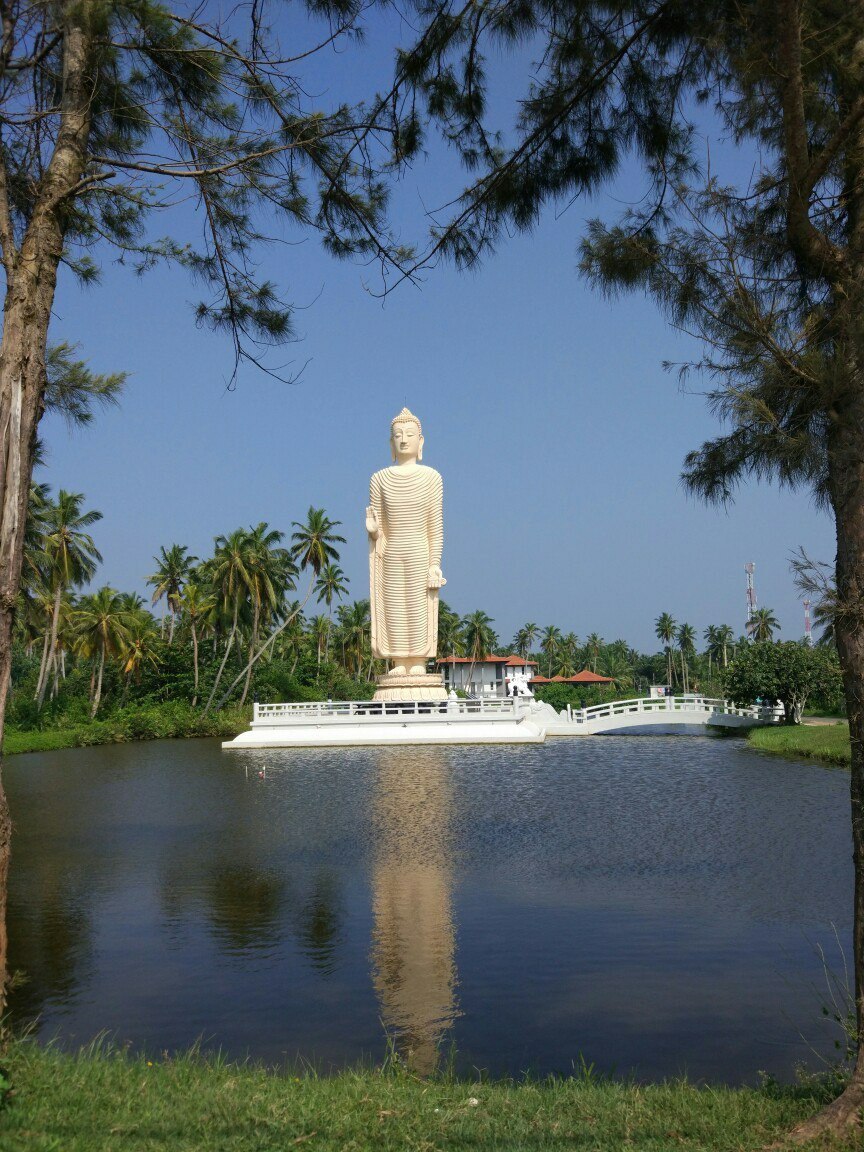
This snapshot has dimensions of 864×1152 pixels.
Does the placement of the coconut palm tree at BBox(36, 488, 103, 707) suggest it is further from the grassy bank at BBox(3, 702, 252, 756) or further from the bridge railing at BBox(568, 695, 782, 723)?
the bridge railing at BBox(568, 695, 782, 723)

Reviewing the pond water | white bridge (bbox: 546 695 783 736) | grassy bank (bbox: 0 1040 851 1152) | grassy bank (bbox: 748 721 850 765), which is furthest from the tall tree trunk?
white bridge (bbox: 546 695 783 736)

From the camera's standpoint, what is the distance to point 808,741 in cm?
2469

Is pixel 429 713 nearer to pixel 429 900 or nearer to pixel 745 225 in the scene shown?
pixel 429 900

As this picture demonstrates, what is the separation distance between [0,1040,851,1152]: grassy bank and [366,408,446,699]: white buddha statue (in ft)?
94.1

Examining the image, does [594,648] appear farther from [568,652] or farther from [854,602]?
[854,602]

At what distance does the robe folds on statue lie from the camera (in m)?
33.8

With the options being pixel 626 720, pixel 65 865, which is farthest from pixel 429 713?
pixel 65 865

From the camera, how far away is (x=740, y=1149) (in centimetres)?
373

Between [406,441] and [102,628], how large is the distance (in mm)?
12901

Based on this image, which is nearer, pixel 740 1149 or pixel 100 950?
pixel 740 1149

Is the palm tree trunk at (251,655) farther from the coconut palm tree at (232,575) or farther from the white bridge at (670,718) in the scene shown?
the white bridge at (670,718)

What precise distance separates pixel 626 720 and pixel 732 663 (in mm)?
4062

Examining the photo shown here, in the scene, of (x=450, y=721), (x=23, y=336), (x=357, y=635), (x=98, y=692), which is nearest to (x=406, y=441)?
(x=450, y=721)

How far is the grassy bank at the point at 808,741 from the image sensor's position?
22.1 metres
